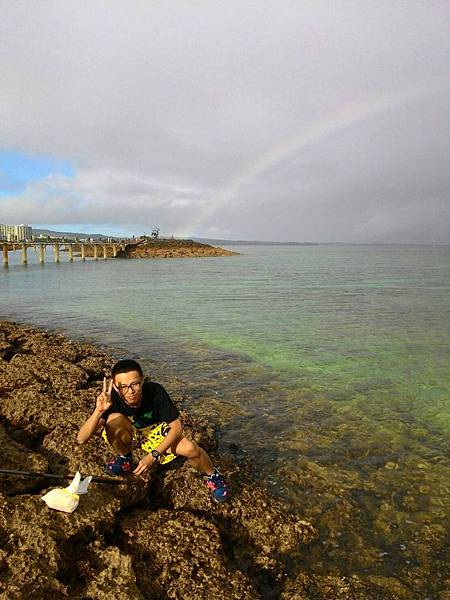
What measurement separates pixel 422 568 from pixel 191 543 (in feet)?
8.08

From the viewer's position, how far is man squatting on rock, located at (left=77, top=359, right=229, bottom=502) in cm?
493

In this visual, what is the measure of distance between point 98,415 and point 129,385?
63 centimetres

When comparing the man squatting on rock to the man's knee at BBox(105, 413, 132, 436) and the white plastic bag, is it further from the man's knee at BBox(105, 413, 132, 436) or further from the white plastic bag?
the white plastic bag

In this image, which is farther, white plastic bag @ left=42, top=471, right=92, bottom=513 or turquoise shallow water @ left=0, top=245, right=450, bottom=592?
turquoise shallow water @ left=0, top=245, right=450, bottom=592

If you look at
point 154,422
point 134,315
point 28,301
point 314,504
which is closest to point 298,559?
point 314,504

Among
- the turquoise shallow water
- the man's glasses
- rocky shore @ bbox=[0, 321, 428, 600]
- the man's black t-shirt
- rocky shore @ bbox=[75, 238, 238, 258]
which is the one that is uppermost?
rocky shore @ bbox=[75, 238, 238, 258]

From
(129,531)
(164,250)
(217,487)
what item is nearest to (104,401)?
(129,531)

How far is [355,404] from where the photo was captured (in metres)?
9.23

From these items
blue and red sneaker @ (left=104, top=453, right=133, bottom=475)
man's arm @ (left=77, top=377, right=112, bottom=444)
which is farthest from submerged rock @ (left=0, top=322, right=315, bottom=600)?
man's arm @ (left=77, top=377, right=112, bottom=444)

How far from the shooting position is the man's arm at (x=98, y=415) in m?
4.92

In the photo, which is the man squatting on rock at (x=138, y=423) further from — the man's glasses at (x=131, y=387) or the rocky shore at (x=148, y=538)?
the rocky shore at (x=148, y=538)

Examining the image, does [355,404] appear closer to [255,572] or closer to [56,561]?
[255,572]

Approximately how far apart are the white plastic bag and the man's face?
3.29 feet

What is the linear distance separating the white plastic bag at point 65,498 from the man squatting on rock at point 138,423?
0.81 meters
